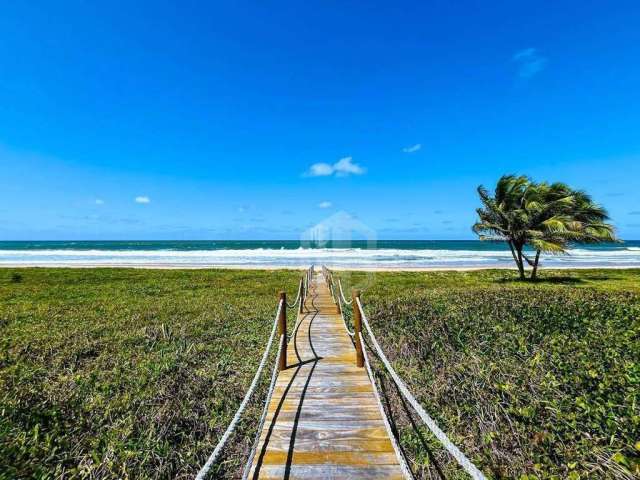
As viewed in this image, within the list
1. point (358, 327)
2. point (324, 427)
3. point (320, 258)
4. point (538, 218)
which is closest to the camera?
point (324, 427)

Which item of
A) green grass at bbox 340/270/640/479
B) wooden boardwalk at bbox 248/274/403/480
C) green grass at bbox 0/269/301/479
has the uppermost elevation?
green grass at bbox 340/270/640/479

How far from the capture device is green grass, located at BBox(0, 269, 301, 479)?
370 centimetres

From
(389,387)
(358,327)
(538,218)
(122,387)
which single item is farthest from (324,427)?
(538,218)

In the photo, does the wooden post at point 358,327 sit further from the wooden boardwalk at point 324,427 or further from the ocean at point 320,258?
the ocean at point 320,258

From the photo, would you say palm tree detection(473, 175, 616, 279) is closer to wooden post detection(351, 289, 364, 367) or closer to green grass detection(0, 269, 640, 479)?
green grass detection(0, 269, 640, 479)

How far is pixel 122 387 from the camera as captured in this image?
5383mm

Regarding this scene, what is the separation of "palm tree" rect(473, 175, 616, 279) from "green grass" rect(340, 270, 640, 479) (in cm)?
1134

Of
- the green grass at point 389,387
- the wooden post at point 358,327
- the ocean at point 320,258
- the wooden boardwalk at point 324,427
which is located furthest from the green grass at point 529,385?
the ocean at point 320,258

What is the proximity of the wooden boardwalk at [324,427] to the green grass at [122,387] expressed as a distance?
1.75ft

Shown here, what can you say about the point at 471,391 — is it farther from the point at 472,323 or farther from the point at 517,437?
the point at 472,323

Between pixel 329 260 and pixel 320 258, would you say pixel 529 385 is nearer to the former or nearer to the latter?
pixel 329 260

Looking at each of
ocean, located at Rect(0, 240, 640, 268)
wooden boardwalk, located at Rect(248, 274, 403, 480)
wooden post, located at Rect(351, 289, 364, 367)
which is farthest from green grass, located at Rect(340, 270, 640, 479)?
ocean, located at Rect(0, 240, 640, 268)

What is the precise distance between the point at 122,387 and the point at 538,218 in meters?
23.0

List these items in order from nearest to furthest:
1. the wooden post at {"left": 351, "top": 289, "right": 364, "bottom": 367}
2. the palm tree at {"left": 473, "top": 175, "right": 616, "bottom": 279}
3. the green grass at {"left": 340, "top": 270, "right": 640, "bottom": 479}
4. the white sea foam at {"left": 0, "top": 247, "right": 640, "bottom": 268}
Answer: the green grass at {"left": 340, "top": 270, "right": 640, "bottom": 479} → the wooden post at {"left": 351, "top": 289, "right": 364, "bottom": 367} → the palm tree at {"left": 473, "top": 175, "right": 616, "bottom": 279} → the white sea foam at {"left": 0, "top": 247, "right": 640, "bottom": 268}
